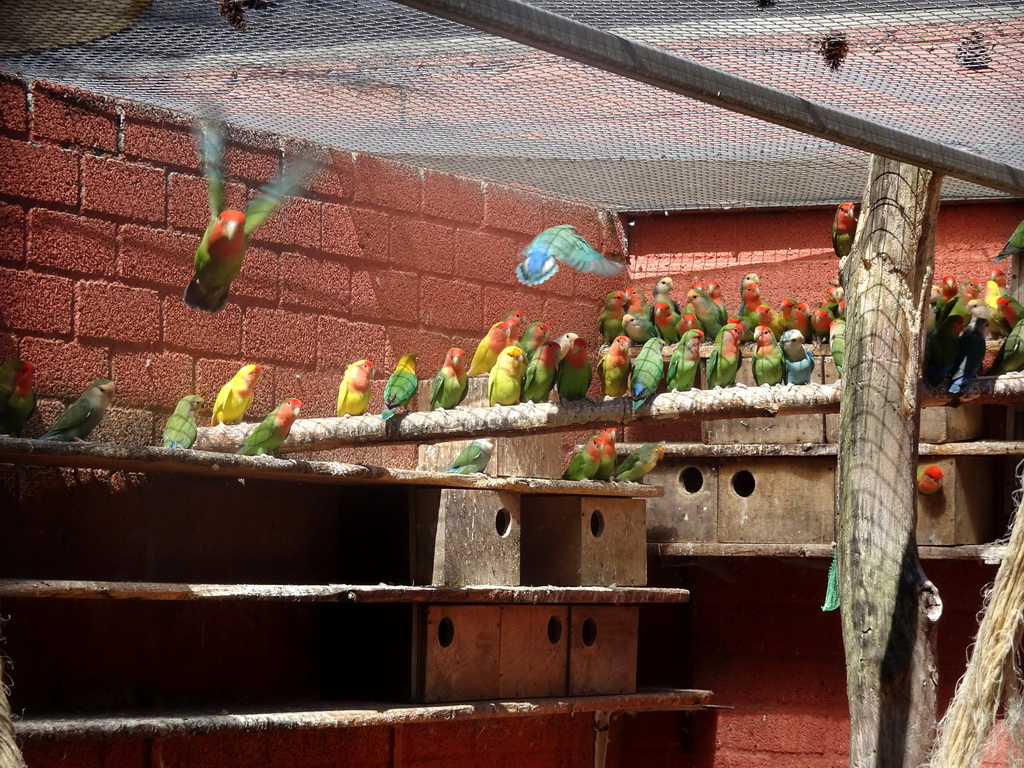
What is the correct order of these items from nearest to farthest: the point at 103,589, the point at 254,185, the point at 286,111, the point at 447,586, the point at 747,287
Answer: the point at 103,589 < the point at 286,111 < the point at 447,586 < the point at 254,185 < the point at 747,287

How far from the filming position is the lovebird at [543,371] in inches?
177

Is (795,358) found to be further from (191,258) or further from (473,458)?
(191,258)

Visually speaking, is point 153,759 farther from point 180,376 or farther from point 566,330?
point 566,330

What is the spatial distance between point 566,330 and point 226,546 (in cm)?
205

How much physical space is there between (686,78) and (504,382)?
2.46 metres

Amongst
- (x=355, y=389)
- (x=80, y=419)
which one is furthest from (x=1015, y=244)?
(x=80, y=419)

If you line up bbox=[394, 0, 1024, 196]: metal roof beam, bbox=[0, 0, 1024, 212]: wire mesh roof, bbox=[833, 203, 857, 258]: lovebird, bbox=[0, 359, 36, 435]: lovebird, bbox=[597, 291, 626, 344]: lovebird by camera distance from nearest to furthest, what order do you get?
bbox=[394, 0, 1024, 196]: metal roof beam, bbox=[0, 0, 1024, 212]: wire mesh roof, bbox=[0, 359, 36, 435]: lovebird, bbox=[833, 203, 857, 258]: lovebird, bbox=[597, 291, 626, 344]: lovebird

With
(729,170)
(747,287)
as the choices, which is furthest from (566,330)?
(729,170)

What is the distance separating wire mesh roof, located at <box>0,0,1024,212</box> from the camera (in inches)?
115

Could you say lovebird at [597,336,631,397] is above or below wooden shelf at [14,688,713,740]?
above

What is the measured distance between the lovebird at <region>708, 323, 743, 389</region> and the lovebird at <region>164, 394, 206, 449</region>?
6.18 ft

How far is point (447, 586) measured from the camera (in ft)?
14.2

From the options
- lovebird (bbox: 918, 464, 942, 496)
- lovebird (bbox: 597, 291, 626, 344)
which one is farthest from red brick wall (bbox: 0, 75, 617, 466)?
lovebird (bbox: 918, 464, 942, 496)

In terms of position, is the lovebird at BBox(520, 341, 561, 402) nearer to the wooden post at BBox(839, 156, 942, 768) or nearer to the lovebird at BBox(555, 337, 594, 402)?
the lovebird at BBox(555, 337, 594, 402)
